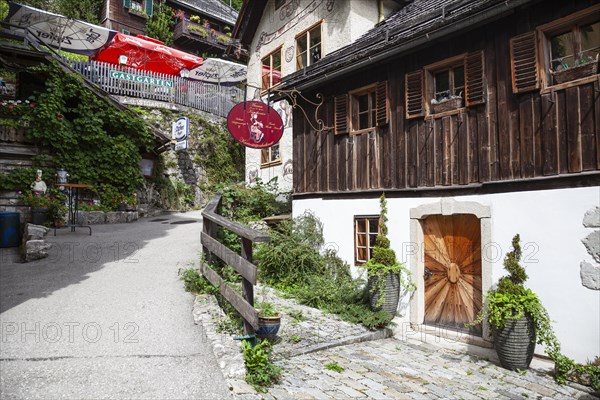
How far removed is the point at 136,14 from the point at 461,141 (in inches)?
1133

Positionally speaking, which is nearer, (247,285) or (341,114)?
(247,285)

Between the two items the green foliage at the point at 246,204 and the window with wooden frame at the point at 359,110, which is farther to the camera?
the green foliage at the point at 246,204

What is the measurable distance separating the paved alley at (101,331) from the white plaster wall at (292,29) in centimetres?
679

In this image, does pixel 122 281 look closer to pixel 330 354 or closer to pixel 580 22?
pixel 330 354

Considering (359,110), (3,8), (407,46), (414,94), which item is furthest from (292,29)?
(3,8)

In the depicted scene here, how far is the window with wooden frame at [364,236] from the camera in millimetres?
8102

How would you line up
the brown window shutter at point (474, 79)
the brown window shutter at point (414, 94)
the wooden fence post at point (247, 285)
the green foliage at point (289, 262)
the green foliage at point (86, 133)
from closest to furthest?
the wooden fence post at point (247, 285)
the brown window shutter at point (474, 79)
the brown window shutter at point (414, 94)
the green foliage at point (289, 262)
the green foliage at point (86, 133)

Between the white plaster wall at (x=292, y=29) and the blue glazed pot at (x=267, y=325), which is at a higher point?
the white plaster wall at (x=292, y=29)

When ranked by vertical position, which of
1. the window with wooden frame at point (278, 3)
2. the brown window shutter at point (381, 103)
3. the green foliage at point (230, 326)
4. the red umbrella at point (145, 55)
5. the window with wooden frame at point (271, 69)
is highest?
the red umbrella at point (145, 55)

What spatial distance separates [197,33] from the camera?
28.6m

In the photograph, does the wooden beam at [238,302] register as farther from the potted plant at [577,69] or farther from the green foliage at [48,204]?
the green foliage at [48,204]

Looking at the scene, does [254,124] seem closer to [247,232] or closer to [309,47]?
[309,47]

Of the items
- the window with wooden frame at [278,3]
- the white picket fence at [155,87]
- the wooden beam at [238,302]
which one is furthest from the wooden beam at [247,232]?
the white picket fence at [155,87]

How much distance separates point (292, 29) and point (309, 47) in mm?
Result: 1392
